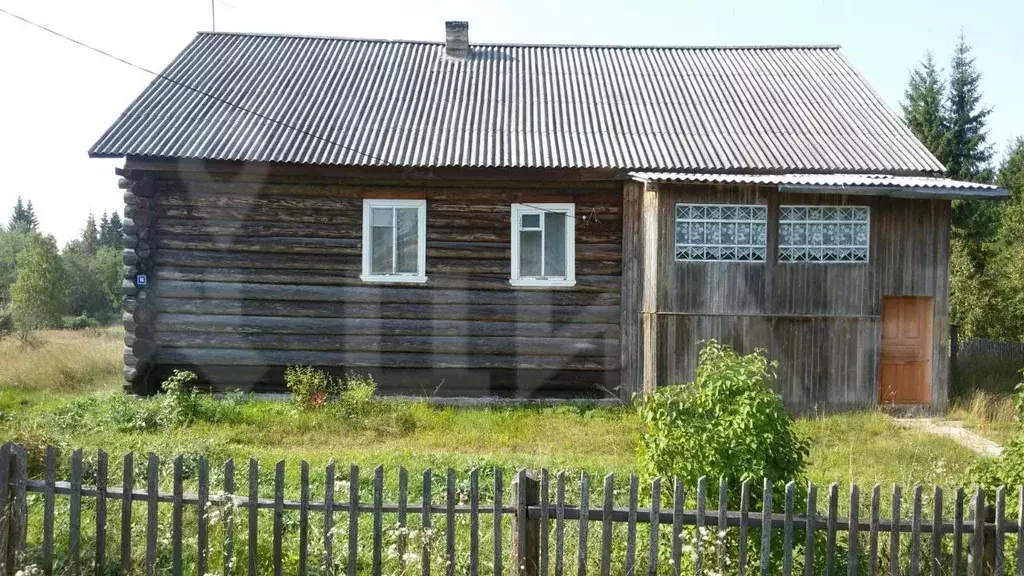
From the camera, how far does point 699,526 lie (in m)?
4.46

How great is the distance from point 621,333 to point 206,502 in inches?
310

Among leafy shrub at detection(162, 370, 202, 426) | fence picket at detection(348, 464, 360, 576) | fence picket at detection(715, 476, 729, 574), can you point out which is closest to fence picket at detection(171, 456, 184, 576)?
fence picket at detection(348, 464, 360, 576)

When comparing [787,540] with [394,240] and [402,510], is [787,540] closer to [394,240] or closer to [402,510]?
[402,510]

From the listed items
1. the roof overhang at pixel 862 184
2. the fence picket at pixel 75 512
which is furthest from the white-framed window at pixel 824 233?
the fence picket at pixel 75 512

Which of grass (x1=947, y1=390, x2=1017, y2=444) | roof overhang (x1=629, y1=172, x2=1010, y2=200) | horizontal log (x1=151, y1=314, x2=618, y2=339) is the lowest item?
grass (x1=947, y1=390, x2=1017, y2=444)

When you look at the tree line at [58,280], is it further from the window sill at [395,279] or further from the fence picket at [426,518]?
the fence picket at [426,518]

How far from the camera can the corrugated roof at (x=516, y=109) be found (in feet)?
38.2

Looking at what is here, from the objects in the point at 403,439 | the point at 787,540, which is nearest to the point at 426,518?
the point at 787,540

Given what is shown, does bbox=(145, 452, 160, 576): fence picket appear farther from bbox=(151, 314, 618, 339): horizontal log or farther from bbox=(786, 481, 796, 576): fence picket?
bbox=(151, 314, 618, 339): horizontal log

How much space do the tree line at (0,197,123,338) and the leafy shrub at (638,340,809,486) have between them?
56.0 ft

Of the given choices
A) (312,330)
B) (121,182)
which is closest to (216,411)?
(312,330)

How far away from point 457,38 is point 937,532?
13.3 meters

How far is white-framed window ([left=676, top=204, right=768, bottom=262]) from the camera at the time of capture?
10.9m

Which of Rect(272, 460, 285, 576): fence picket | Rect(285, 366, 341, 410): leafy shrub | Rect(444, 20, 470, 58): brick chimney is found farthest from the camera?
Rect(444, 20, 470, 58): brick chimney
